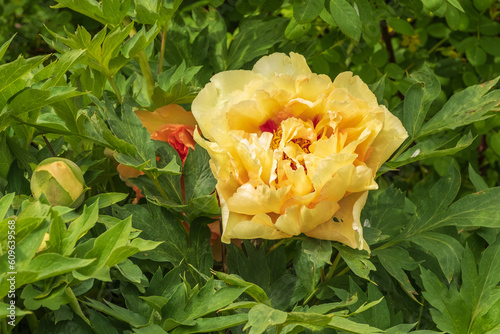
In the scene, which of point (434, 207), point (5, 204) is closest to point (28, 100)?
point (5, 204)

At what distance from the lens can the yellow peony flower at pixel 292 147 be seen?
1.95 ft

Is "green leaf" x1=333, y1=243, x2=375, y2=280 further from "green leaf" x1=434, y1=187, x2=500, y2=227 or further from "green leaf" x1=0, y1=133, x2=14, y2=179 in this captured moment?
"green leaf" x1=0, y1=133, x2=14, y2=179

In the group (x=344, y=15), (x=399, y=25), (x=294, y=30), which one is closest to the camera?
(x=344, y=15)

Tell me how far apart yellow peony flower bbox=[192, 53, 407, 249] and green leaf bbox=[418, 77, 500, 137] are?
0.09 metres

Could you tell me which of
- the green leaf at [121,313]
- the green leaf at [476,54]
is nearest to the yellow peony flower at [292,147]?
the green leaf at [121,313]

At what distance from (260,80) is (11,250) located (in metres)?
0.32

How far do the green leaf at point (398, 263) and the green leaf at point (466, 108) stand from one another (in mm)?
145

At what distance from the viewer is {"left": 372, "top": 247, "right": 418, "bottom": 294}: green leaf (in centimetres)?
66

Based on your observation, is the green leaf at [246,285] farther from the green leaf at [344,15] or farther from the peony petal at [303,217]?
the green leaf at [344,15]

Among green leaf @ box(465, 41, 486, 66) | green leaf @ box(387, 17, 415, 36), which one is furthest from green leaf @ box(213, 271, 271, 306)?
green leaf @ box(465, 41, 486, 66)

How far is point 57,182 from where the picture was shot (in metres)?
0.61

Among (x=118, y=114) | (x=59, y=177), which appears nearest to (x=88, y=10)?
(x=118, y=114)

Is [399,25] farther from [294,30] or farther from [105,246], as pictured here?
[105,246]

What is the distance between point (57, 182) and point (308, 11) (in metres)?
0.41
